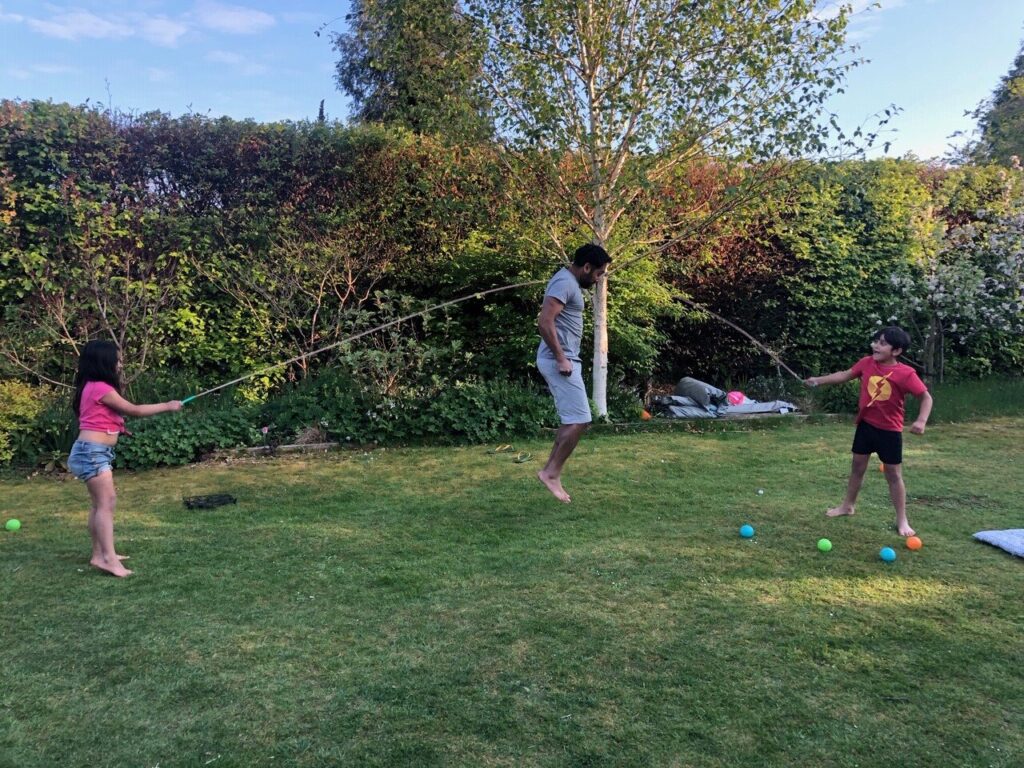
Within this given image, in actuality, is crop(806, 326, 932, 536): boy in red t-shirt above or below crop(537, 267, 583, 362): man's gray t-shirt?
below

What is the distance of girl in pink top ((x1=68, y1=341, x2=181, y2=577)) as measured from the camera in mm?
3828

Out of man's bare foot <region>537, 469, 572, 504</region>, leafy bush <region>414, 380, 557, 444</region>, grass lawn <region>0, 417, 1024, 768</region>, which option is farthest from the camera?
leafy bush <region>414, 380, 557, 444</region>

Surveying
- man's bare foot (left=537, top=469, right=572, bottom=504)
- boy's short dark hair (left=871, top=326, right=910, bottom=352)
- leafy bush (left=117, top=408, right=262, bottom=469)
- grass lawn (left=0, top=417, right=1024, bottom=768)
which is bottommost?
grass lawn (left=0, top=417, right=1024, bottom=768)

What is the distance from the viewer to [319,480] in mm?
5926

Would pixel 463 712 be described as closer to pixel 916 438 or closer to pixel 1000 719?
pixel 1000 719

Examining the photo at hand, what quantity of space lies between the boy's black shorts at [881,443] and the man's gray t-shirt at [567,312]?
78.2 inches

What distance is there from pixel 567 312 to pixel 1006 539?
2.99 meters

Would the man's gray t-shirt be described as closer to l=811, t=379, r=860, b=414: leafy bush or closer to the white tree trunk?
the white tree trunk

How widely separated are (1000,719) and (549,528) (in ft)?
8.53

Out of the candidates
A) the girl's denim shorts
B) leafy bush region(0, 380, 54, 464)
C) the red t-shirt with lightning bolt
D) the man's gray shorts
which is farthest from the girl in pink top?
the red t-shirt with lightning bolt

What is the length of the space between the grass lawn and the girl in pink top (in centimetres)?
20

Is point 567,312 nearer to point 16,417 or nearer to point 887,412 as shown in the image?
point 887,412

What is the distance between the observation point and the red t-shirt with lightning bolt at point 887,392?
452 cm

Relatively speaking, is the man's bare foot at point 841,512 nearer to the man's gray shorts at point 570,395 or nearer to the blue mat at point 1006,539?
the blue mat at point 1006,539
